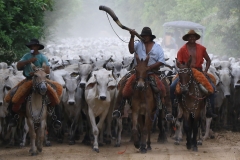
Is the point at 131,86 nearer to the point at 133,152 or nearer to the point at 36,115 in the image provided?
the point at 133,152

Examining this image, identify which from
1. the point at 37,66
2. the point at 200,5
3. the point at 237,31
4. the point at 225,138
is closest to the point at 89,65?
the point at 37,66

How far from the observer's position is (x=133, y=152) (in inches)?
474

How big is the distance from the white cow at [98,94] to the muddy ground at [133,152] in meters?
0.67

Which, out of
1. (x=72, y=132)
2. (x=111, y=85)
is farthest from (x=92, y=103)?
(x=72, y=132)

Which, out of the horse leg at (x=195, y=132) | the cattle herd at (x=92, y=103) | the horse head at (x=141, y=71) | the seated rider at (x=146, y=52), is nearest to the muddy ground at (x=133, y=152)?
the horse leg at (x=195, y=132)

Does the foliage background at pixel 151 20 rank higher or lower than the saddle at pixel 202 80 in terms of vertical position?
higher

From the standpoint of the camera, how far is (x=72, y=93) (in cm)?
1398

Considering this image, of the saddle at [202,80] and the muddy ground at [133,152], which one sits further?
the saddle at [202,80]

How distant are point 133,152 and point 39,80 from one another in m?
2.71

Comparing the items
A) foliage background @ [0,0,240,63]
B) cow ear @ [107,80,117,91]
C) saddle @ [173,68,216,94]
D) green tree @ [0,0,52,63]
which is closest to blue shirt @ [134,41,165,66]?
saddle @ [173,68,216,94]

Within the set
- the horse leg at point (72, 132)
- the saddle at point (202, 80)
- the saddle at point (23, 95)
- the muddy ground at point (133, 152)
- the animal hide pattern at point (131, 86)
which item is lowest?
the muddy ground at point (133, 152)

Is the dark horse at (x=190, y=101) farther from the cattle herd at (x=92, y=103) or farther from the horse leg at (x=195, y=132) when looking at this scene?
the cattle herd at (x=92, y=103)

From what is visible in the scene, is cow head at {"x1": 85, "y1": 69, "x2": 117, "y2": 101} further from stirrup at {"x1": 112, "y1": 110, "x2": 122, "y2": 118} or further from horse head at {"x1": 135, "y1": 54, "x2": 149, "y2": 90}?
horse head at {"x1": 135, "y1": 54, "x2": 149, "y2": 90}

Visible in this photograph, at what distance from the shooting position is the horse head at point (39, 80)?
36.4 ft
